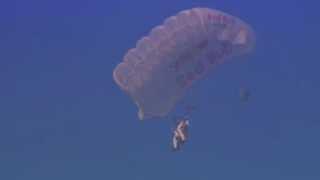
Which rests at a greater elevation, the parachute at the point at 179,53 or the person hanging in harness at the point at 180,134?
the parachute at the point at 179,53

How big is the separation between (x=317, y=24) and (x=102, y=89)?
12.0 ft

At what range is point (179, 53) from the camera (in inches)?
268

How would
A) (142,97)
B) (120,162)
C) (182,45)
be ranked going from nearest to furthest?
(182,45)
(142,97)
(120,162)

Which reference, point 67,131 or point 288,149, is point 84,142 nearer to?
point 67,131

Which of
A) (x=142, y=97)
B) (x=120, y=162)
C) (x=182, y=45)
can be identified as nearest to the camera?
(x=182, y=45)

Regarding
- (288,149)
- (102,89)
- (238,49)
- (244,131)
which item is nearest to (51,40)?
(102,89)

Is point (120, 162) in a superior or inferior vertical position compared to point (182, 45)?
superior

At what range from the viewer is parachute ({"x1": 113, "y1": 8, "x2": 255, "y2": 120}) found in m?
6.65

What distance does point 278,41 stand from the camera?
1176 centimetres

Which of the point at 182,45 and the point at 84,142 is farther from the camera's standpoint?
the point at 84,142

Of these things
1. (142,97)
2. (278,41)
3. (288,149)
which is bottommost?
(142,97)

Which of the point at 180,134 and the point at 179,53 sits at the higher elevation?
the point at 179,53

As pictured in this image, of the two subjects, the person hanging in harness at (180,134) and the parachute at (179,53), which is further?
the person hanging in harness at (180,134)

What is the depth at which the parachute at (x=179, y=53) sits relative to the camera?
6.65 metres
